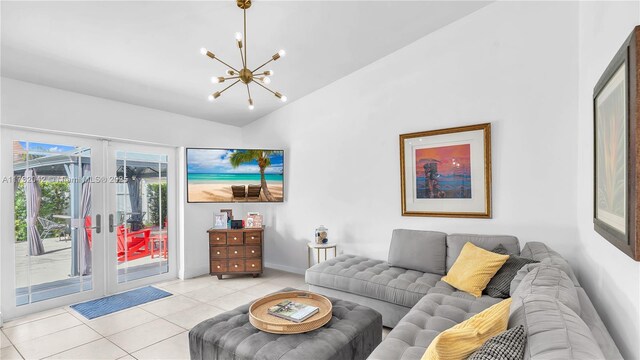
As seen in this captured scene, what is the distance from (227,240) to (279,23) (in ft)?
10.3

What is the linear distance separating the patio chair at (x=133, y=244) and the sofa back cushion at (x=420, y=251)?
137 inches

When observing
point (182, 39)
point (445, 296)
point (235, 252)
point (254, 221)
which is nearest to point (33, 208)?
point (235, 252)

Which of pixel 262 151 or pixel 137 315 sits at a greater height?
pixel 262 151

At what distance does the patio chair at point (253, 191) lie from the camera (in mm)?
4824

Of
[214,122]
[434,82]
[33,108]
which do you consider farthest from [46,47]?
[434,82]

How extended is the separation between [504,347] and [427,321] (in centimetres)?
97

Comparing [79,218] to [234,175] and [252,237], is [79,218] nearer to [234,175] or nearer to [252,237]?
[234,175]

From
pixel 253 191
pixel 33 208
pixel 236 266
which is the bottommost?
pixel 236 266

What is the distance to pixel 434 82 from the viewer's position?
11.8 feet

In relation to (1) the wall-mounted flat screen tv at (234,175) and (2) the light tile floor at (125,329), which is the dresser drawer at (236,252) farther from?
(1) the wall-mounted flat screen tv at (234,175)

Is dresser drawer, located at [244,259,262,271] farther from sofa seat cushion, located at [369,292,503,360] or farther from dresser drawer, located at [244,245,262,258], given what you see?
sofa seat cushion, located at [369,292,503,360]

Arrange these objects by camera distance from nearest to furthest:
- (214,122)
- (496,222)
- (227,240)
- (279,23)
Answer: (279,23), (496,222), (227,240), (214,122)

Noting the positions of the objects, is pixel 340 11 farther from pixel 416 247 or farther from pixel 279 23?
pixel 416 247

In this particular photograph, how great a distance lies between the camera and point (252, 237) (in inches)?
188
